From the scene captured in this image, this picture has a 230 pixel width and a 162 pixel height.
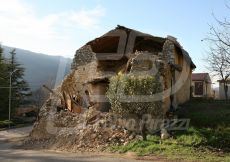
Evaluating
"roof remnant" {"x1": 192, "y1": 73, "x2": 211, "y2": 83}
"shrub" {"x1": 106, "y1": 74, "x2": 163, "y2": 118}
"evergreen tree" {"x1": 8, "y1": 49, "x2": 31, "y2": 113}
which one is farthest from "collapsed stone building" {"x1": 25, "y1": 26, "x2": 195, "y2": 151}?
"evergreen tree" {"x1": 8, "y1": 49, "x2": 31, "y2": 113}

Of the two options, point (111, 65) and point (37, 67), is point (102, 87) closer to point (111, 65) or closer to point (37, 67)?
point (111, 65)

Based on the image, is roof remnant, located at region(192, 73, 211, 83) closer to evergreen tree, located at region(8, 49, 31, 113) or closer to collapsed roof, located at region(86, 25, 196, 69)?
collapsed roof, located at region(86, 25, 196, 69)

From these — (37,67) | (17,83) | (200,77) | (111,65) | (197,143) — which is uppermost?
(37,67)

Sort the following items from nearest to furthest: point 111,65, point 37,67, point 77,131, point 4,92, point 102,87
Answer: point 77,131, point 102,87, point 111,65, point 4,92, point 37,67

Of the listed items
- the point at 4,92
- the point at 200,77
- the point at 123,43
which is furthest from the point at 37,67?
the point at 123,43

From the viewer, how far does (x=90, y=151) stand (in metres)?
21.1

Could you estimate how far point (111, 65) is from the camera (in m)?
29.6

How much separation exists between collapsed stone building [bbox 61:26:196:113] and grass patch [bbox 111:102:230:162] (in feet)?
12.2

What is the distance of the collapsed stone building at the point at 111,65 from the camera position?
86.7ft

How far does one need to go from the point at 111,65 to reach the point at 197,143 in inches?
471

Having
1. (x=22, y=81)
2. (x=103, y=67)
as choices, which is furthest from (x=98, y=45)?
(x=22, y=81)

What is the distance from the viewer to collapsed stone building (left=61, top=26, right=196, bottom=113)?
26.4 m

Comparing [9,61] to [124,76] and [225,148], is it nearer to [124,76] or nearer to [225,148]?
[124,76]

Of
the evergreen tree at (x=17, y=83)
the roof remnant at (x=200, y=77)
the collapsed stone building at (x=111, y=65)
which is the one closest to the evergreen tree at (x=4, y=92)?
the evergreen tree at (x=17, y=83)
